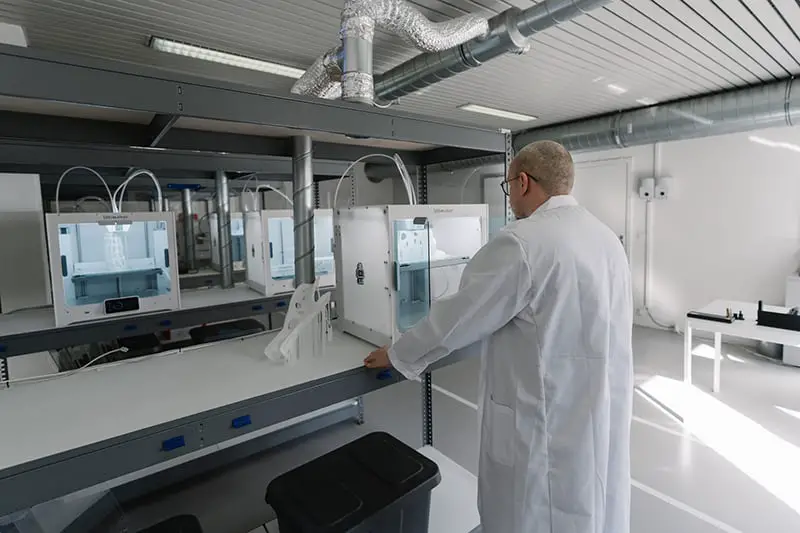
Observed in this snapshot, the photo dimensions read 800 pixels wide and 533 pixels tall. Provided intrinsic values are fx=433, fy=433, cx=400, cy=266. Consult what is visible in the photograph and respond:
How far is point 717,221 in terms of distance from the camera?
4543mm

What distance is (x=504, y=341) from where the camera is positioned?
1.23 meters

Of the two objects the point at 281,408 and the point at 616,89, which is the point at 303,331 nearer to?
the point at 281,408

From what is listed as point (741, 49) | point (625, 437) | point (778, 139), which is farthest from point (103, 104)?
point (778, 139)

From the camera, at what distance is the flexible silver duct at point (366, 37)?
1.64 metres

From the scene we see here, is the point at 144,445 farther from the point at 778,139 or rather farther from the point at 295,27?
the point at 778,139

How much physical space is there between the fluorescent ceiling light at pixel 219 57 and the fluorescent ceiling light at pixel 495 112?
1899 mm

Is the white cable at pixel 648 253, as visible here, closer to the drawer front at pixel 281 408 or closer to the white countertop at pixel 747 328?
the white countertop at pixel 747 328

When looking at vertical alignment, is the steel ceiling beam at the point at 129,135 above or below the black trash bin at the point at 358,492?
above

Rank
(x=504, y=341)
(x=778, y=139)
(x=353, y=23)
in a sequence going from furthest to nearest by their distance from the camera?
1. (x=778, y=139)
2. (x=353, y=23)
3. (x=504, y=341)

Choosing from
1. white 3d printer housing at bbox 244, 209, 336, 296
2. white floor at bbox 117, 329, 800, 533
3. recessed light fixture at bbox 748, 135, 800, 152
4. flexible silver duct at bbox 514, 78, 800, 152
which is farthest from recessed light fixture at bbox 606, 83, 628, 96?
white 3d printer housing at bbox 244, 209, 336, 296

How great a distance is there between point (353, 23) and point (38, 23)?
71.8 inches

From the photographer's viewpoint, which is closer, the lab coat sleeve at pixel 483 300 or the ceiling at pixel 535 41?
the lab coat sleeve at pixel 483 300

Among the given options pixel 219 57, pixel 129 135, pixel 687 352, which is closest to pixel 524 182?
pixel 129 135

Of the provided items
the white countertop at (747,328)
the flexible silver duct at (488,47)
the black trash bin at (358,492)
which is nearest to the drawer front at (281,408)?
the black trash bin at (358,492)
